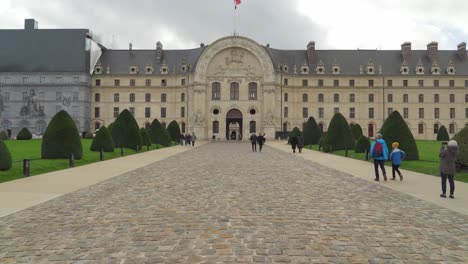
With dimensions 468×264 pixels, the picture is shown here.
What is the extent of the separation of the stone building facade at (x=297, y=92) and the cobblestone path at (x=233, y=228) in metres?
57.4

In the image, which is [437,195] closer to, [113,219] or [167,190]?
[167,190]

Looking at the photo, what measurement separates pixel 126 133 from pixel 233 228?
27169 millimetres

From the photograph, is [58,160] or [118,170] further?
[58,160]

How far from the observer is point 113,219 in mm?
8211

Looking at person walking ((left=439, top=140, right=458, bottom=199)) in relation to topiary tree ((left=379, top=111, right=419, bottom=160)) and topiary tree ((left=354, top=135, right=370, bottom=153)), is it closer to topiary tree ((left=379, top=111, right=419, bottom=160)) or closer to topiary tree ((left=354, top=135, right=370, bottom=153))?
topiary tree ((left=379, top=111, right=419, bottom=160))

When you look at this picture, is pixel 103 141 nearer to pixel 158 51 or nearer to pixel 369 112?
pixel 158 51

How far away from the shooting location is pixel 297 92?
72125mm

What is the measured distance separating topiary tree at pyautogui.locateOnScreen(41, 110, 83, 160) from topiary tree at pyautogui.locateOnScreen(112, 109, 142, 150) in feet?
34.9

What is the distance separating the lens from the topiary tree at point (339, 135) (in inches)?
1296

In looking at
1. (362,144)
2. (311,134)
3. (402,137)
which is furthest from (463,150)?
(311,134)

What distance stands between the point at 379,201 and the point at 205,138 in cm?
5881

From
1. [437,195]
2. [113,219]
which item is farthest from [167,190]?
[437,195]

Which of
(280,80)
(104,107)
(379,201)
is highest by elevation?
(280,80)

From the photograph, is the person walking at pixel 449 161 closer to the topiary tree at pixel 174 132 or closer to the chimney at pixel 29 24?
the topiary tree at pixel 174 132
